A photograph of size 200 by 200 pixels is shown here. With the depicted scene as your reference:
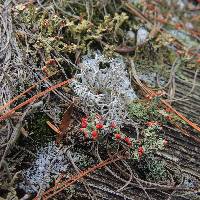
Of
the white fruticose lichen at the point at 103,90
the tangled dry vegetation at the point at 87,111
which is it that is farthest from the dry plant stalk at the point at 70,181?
the white fruticose lichen at the point at 103,90

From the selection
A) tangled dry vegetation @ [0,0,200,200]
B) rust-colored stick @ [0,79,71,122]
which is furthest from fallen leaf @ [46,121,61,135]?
rust-colored stick @ [0,79,71,122]

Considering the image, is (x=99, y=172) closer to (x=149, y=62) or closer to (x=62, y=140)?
(x=62, y=140)

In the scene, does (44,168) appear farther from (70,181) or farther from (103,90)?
(103,90)

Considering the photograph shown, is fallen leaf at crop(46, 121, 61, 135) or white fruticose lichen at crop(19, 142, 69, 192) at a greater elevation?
fallen leaf at crop(46, 121, 61, 135)

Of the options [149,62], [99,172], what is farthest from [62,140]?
[149,62]

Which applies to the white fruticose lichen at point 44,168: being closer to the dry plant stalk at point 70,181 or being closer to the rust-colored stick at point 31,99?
the dry plant stalk at point 70,181

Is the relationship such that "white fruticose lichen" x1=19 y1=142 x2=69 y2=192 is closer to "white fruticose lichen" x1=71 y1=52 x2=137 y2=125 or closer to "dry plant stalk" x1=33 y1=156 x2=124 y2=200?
"dry plant stalk" x1=33 y1=156 x2=124 y2=200

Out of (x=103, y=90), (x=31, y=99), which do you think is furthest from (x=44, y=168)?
(x=103, y=90)
